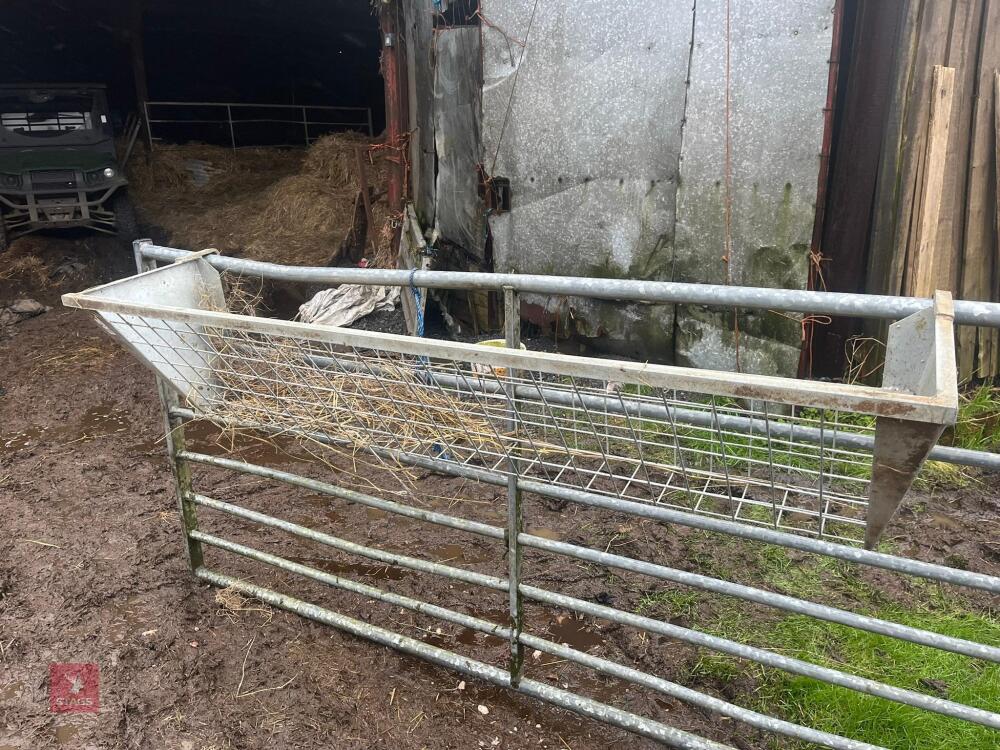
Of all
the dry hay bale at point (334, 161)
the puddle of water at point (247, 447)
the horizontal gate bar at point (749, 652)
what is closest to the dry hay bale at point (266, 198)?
the dry hay bale at point (334, 161)

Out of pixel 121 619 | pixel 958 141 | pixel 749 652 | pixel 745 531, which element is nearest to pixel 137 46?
pixel 121 619

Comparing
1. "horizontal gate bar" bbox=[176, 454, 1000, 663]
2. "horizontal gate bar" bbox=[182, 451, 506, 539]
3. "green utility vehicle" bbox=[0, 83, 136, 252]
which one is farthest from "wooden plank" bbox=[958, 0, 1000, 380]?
"green utility vehicle" bbox=[0, 83, 136, 252]

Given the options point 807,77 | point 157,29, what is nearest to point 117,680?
point 807,77

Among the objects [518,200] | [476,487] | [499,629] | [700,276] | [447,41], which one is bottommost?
[476,487]

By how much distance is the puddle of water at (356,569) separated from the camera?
11.4 feet

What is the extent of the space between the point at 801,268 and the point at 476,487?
8.09 feet

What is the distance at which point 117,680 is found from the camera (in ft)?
9.04

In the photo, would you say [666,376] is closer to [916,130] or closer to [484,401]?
[484,401]

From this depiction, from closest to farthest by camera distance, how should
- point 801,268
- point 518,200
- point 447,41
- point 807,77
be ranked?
point 807,77 < point 801,268 < point 518,200 < point 447,41

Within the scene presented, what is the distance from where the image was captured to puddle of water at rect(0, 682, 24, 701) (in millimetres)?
2693

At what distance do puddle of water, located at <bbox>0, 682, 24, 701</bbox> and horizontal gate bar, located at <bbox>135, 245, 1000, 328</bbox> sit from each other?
182 centimetres

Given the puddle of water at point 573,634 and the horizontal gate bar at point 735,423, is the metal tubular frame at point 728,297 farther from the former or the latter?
the puddle of water at point 573,634

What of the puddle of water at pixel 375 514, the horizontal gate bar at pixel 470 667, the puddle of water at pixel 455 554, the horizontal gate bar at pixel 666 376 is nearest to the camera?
the horizontal gate bar at pixel 666 376

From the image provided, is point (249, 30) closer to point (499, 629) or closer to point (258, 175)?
point (258, 175)
